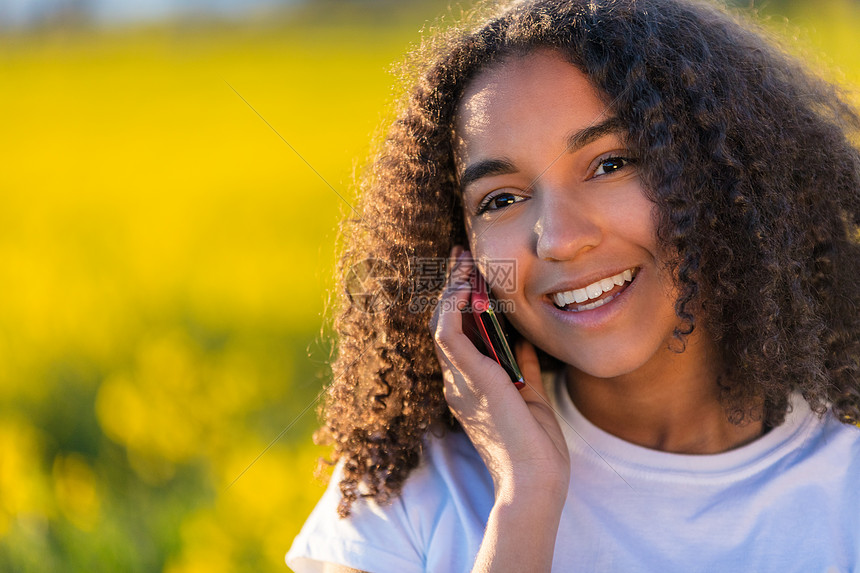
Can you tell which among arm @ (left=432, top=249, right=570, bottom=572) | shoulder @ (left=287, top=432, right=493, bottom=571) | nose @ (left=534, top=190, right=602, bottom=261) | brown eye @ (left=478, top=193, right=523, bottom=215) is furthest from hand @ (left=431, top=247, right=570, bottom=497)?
nose @ (left=534, top=190, right=602, bottom=261)

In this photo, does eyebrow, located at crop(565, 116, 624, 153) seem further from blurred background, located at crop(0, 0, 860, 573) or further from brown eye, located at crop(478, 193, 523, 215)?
blurred background, located at crop(0, 0, 860, 573)

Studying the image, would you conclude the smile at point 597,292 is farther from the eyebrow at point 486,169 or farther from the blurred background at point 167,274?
the blurred background at point 167,274

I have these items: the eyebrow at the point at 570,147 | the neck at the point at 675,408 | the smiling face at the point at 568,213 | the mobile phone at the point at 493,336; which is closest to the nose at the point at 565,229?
the smiling face at the point at 568,213

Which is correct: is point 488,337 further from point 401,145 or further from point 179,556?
point 179,556

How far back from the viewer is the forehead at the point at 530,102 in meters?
1.81

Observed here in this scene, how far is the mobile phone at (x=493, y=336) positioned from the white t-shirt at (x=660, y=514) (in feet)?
0.80

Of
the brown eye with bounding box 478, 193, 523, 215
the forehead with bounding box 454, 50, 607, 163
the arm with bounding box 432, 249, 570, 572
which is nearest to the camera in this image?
the arm with bounding box 432, 249, 570, 572

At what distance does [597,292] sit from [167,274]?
4228 millimetres

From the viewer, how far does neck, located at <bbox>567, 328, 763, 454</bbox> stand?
200 centimetres

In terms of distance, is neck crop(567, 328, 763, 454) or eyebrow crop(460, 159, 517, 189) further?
neck crop(567, 328, 763, 454)

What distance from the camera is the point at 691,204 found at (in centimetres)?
183

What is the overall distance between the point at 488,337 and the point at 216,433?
5.87 ft

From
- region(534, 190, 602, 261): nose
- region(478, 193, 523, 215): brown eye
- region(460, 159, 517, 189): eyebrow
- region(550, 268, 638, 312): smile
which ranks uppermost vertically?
region(460, 159, 517, 189): eyebrow

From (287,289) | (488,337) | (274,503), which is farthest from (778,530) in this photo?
(287,289)
